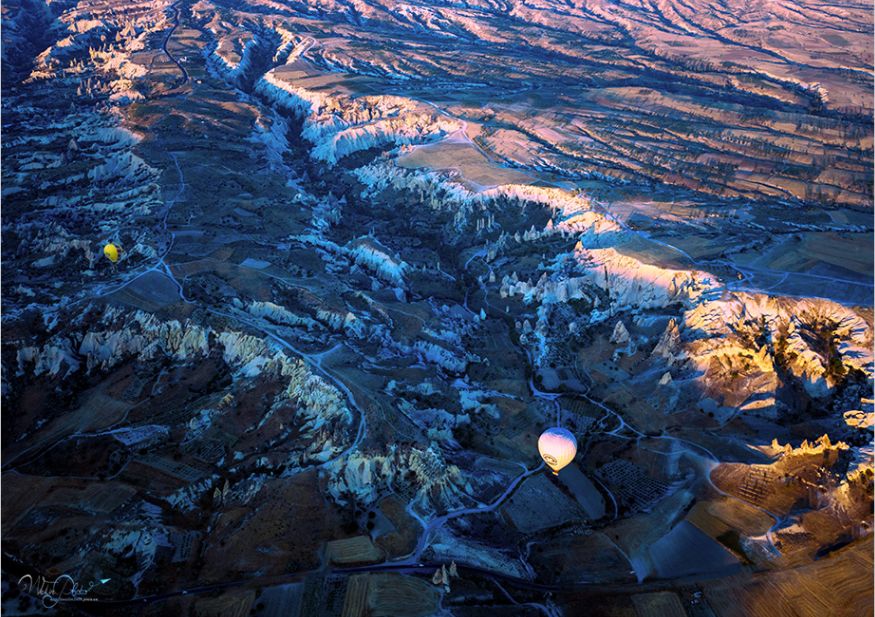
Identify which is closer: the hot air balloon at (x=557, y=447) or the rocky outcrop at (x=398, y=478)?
the hot air balloon at (x=557, y=447)

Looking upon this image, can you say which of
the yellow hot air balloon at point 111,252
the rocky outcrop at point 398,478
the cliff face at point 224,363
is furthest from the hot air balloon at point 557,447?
the yellow hot air balloon at point 111,252

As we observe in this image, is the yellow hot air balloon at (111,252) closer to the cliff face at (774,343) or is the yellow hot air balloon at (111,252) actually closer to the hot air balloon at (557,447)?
the hot air balloon at (557,447)

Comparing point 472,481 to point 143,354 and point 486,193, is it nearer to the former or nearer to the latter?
point 143,354

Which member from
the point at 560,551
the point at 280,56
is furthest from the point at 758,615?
the point at 280,56
